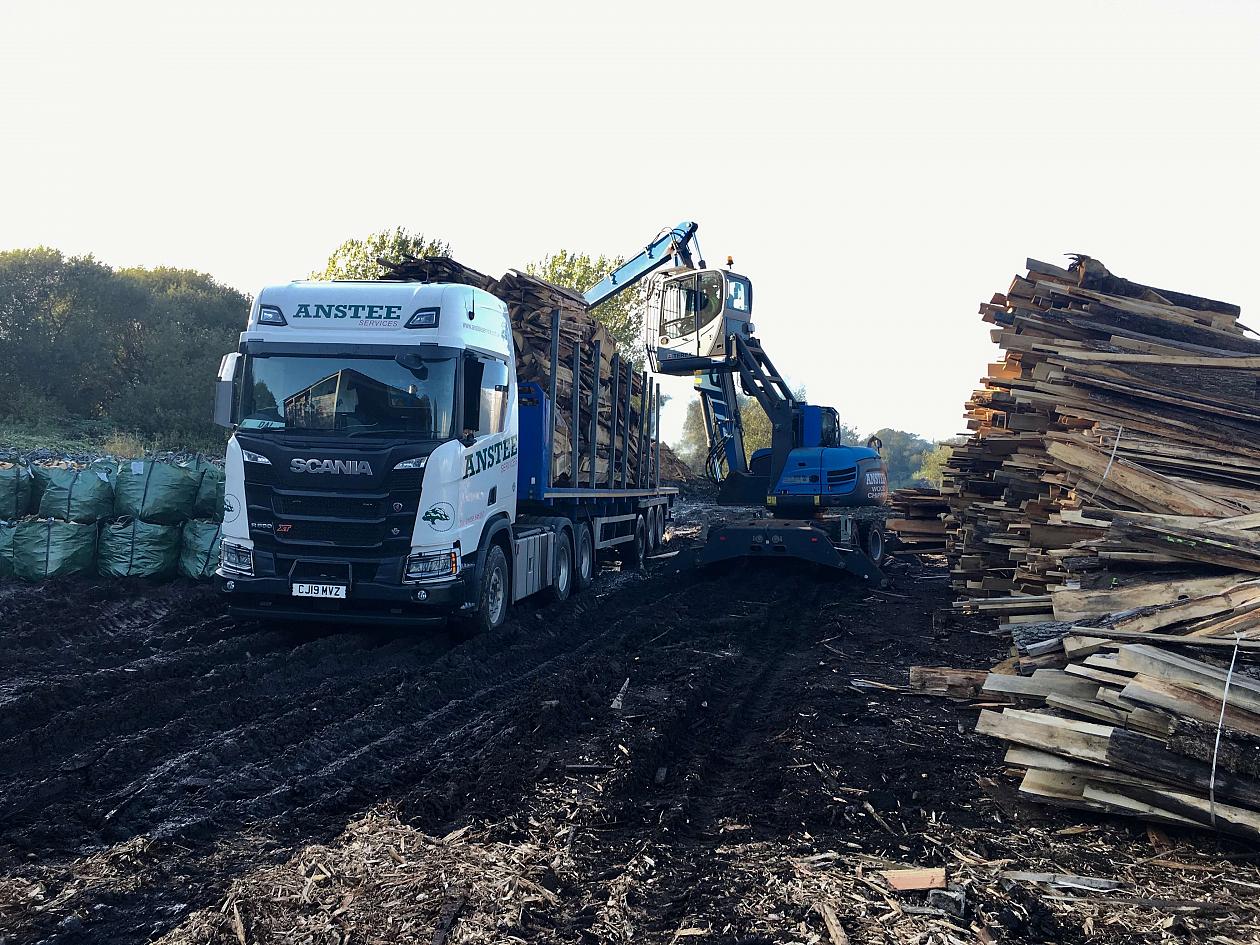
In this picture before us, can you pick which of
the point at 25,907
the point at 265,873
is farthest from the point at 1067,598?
the point at 25,907

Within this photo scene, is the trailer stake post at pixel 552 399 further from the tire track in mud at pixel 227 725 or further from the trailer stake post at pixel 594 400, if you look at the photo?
the tire track in mud at pixel 227 725

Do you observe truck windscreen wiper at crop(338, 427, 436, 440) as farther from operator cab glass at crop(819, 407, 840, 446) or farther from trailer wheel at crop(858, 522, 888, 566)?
trailer wheel at crop(858, 522, 888, 566)

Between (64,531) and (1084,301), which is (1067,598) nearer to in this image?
(1084,301)

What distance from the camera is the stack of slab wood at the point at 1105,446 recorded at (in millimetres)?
8234

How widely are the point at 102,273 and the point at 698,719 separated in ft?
116

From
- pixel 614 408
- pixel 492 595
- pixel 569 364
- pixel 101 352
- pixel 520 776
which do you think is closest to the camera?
pixel 520 776

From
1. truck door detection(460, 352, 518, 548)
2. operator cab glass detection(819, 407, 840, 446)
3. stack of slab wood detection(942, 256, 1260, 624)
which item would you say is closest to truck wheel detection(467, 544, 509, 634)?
truck door detection(460, 352, 518, 548)

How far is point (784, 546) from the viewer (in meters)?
14.3

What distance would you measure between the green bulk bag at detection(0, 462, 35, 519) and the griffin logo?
6140mm

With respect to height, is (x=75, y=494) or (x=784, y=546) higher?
(x=75, y=494)

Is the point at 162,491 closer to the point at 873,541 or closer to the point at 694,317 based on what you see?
the point at 694,317

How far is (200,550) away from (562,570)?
14.9 feet

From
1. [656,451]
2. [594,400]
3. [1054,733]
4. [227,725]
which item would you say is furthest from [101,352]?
[1054,733]

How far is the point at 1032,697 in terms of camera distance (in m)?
5.99
